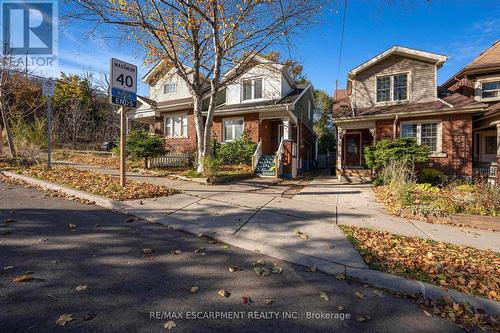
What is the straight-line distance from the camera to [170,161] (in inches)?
558

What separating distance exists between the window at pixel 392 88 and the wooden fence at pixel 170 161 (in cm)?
1167

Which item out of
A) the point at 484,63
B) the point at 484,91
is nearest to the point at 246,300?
the point at 484,91

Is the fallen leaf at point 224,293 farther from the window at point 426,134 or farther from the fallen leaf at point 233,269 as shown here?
the window at point 426,134

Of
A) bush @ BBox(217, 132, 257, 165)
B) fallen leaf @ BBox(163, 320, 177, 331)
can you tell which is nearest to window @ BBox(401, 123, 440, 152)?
bush @ BBox(217, 132, 257, 165)

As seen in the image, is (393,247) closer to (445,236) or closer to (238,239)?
(445,236)

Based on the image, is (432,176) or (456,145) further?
(456,145)

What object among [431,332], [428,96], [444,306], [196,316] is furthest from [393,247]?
[428,96]

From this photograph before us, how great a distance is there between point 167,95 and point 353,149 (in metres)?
15.3

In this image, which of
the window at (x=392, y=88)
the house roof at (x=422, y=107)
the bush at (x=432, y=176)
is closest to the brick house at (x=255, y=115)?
the house roof at (x=422, y=107)

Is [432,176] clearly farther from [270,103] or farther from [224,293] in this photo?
[224,293]

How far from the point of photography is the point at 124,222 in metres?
4.93

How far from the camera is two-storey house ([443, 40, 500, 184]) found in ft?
46.9

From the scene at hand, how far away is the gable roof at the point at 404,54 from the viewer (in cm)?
1391

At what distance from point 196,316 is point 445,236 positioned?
5.16 metres
